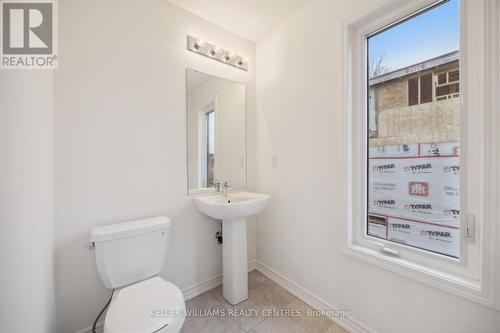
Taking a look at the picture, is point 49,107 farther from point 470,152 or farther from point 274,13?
point 470,152

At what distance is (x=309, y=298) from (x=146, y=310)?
1264 millimetres

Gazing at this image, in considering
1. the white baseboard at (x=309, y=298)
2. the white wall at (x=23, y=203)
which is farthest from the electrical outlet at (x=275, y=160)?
the white wall at (x=23, y=203)

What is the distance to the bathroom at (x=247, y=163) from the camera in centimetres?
94

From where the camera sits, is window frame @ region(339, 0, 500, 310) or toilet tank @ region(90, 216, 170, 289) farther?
toilet tank @ region(90, 216, 170, 289)

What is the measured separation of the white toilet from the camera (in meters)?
0.98

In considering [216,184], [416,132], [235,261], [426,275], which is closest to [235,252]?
[235,261]

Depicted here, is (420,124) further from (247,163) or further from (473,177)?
(247,163)

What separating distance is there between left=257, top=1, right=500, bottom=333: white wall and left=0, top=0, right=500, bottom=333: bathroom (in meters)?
0.01

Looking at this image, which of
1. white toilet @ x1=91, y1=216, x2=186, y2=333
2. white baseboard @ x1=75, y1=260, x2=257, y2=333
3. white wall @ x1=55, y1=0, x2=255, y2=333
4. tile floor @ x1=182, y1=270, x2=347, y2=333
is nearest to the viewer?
white toilet @ x1=91, y1=216, x2=186, y2=333

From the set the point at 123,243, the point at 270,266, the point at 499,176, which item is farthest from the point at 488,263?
the point at 123,243

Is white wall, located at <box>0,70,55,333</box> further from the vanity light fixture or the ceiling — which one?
the ceiling

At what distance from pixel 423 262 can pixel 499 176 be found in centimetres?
57

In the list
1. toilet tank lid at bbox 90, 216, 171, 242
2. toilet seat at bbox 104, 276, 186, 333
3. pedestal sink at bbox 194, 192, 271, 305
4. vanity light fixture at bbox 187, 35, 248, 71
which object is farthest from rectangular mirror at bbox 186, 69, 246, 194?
toilet seat at bbox 104, 276, 186, 333

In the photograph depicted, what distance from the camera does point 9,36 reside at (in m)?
1.09
